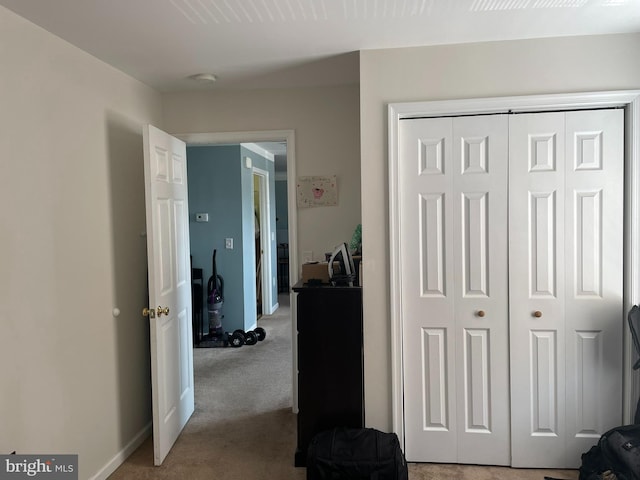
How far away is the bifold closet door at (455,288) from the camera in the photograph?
252 centimetres

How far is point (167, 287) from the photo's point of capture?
292cm

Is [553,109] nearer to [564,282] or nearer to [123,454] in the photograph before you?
[564,282]

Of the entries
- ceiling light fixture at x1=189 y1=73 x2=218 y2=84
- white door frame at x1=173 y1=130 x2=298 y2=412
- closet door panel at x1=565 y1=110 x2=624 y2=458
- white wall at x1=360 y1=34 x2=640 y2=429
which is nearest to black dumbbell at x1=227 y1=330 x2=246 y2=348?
white door frame at x1=173 y1=130 x2=298 y2=412

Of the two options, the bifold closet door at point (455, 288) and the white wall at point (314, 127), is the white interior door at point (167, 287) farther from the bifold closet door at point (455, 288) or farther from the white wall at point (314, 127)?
the bifold closet door at point (455, 288)

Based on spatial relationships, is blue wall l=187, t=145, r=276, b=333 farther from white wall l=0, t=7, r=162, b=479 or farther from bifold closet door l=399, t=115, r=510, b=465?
bifold closet door l=399, t=115, r=510, b=465

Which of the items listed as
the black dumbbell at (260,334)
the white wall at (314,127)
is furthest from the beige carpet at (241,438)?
the white wall at (314,127)

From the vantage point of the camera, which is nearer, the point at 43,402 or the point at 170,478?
the point at 43,402

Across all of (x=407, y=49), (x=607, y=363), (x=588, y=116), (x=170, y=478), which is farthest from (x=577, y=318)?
(x=170, y=478)

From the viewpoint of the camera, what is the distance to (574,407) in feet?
8.31

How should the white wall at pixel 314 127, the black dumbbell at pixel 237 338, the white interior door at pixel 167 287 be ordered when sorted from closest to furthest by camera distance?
the white interior door at pixel 167 287
the white wall at pixel 314 127
the black dumbbell at pixel 237 338

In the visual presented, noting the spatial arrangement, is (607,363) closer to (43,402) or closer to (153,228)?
(153,228)

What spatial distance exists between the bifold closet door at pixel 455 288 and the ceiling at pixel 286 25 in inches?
19.6

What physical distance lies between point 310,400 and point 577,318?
1.56m

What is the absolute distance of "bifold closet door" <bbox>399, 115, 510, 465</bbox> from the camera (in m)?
2.52
